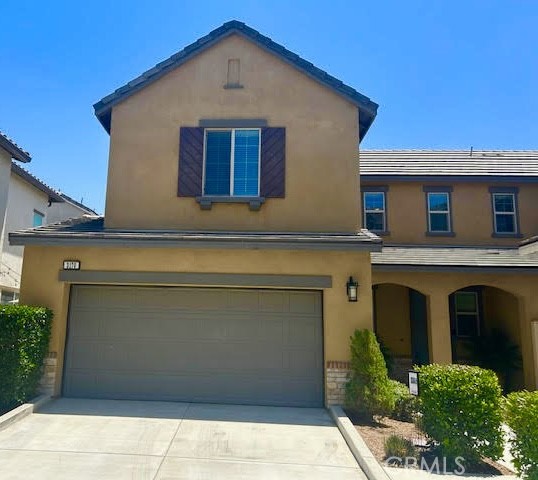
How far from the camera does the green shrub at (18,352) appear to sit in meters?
7.83

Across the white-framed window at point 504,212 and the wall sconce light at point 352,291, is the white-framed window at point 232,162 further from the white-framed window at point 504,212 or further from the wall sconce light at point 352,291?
the white-framed window at point 504,212

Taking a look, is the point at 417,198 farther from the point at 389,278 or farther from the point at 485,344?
the point at 485,344

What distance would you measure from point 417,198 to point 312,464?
11082 millimetres

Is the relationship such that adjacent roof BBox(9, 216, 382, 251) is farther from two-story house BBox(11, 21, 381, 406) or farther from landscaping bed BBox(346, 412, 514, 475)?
landscaping bed BBox(346, 412, 514, 475)

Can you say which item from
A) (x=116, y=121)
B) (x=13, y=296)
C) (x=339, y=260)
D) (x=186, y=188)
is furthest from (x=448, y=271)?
(x=13, y=296)

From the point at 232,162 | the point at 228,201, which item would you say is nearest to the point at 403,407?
the point at 228,201

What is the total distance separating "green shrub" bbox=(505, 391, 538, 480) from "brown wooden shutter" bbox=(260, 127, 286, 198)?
6.10m

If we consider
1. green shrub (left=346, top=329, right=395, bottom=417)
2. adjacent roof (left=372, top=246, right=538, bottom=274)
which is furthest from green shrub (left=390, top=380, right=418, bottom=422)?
adjacent roof (left=372, top=246, right=538, bottom=274)

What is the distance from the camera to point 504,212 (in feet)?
49.0

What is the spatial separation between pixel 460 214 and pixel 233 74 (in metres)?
9.13

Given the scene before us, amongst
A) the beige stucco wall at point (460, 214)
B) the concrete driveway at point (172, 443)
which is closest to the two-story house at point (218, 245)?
the concrete driveway at point (172, 443)

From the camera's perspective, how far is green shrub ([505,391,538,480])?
5215 millimetres

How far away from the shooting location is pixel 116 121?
10.4 m

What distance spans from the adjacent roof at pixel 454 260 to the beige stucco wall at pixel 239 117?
3.22 m
